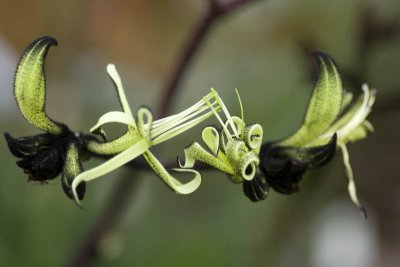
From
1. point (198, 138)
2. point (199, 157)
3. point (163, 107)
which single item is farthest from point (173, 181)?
point (198, 138)

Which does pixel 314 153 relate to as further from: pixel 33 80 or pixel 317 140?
pixel 33 80

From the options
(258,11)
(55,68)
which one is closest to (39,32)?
(55,68)

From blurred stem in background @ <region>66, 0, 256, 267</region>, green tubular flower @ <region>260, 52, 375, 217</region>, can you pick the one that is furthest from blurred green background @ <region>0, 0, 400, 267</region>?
green tubular flower @ <region>260, 52, 375, 217</region>

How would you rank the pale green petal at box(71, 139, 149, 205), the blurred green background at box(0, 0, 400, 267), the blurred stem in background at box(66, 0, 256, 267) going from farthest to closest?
1. the blurred green background at box(0, 0, 400, 267)
2. the blurred stem in background at box(66, 0, 256, 267)
3. the pale green petal at box(71, 139, 149, 205)

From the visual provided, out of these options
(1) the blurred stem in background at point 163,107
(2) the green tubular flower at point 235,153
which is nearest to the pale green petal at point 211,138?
(2) the green tubular flower at point 235,153

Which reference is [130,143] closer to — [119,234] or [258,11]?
[119,234]

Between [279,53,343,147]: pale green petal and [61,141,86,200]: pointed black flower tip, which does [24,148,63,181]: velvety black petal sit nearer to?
[61,141,86,200]: pointed black flower tip
